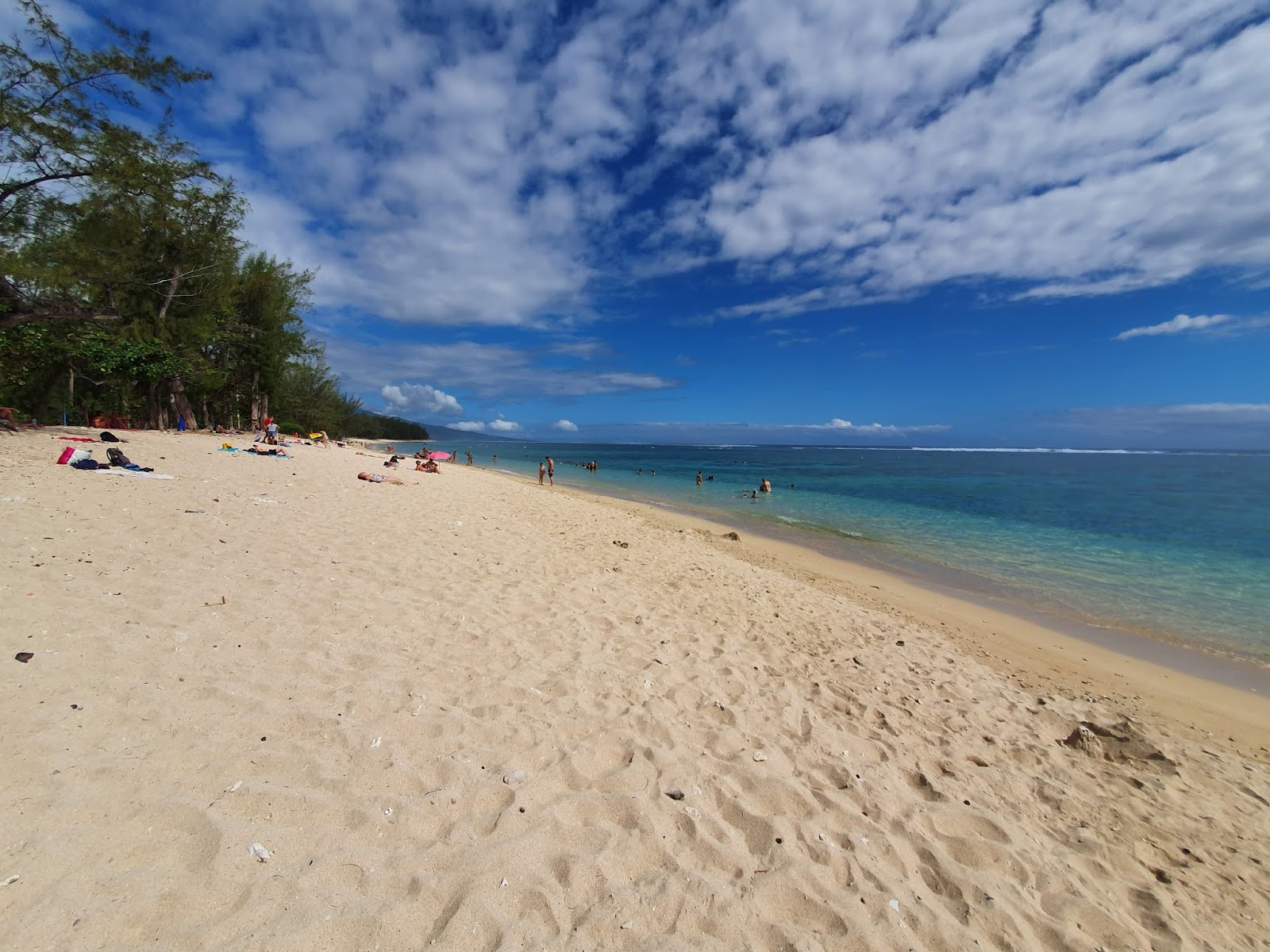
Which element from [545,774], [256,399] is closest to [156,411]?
[256,399]

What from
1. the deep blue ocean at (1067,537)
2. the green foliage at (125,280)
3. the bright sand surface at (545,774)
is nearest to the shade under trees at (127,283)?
the green foliage at (125,280)

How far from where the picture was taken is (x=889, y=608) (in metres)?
8.91

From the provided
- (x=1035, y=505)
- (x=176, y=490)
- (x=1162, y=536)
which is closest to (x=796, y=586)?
(x=176, y=490)

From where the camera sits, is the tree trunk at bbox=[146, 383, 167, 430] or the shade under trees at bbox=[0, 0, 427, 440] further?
the tree trunk at bbox=[146, 383, 167, 430]

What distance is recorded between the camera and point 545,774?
3199 millimetres

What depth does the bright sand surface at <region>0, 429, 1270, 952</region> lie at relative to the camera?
88.4 inches

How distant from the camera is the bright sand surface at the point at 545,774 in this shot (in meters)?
2.24

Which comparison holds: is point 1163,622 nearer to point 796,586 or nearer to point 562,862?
point 796,586

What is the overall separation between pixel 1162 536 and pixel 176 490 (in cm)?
2843

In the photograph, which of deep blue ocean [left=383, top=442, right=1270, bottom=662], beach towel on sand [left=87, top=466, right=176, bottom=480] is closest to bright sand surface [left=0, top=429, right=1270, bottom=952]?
beach towel on sand [left=87, top=466, right=176, bottom=480]

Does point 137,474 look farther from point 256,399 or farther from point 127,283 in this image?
point 256,399

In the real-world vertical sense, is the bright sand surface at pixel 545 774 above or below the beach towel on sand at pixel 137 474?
below

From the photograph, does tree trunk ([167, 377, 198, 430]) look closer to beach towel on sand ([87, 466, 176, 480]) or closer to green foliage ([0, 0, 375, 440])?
green foliage ([0, 0, 375, 440])

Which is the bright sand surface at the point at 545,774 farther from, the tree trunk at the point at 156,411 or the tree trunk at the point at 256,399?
the tree trunk at the point at 256,399
